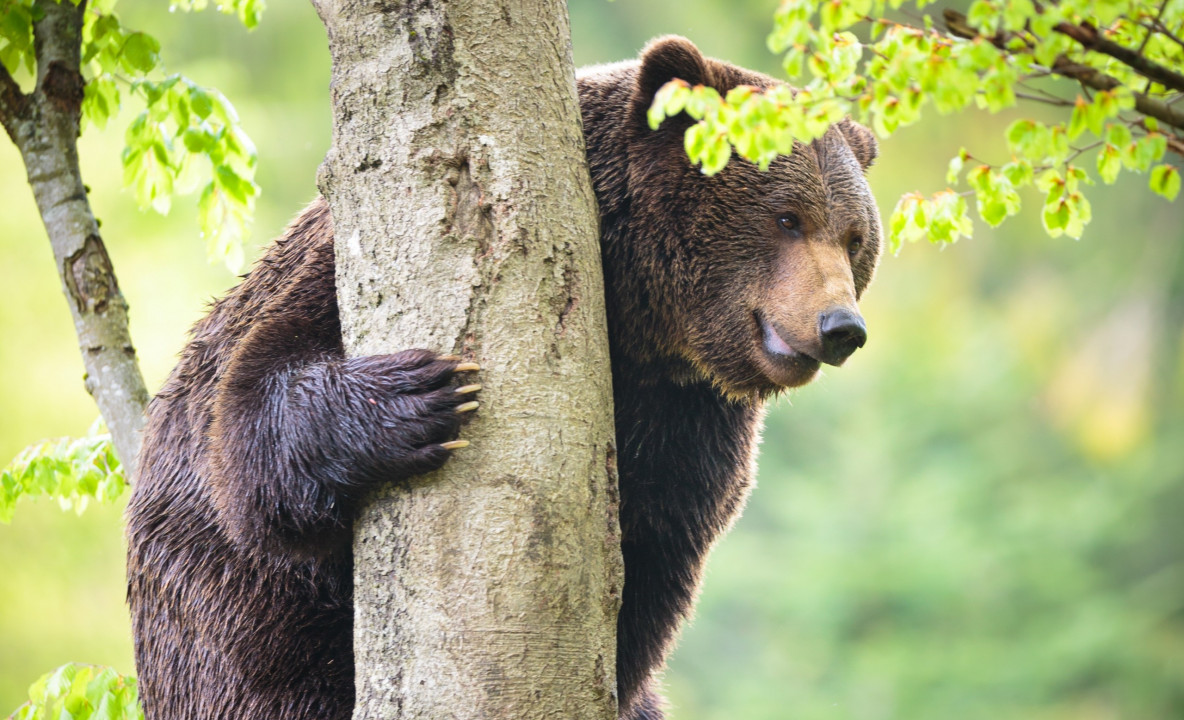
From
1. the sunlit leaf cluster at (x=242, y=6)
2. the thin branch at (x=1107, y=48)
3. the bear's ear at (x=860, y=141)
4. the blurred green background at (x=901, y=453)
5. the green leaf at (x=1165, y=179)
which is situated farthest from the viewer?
the blurred green background at (x=901, y=453)

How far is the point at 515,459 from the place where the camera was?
2217 mm

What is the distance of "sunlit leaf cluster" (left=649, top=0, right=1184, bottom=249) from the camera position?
188 cm

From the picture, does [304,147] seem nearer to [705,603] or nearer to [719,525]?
[705,603]

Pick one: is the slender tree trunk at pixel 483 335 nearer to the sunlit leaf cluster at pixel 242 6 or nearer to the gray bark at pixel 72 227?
the gray bark at pixel 72 227

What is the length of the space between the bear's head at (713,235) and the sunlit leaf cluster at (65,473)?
199 centimetres

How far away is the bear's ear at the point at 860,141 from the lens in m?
3.80

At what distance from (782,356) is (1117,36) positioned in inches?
50.3

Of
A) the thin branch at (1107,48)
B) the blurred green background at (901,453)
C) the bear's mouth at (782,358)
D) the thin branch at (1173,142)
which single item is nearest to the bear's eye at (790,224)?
the bear's mouth at (782,358)

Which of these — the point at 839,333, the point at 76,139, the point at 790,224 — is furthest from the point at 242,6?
the point at 839,333

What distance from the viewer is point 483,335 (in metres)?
2.28

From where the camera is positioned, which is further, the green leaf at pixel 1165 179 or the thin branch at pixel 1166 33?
the green leaf at pixel 1165 179

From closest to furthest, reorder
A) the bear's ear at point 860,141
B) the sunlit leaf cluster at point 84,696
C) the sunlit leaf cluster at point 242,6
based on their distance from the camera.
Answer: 1. the sunlit leaf cluster at point 84,696
2. the bear's ear at point 860,141
3. the sunlit leaf cluster at point 242,6

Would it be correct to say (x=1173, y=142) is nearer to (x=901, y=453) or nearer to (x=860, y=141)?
(x=860, y=141)

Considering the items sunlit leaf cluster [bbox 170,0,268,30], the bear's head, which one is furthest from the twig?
the bear's head
